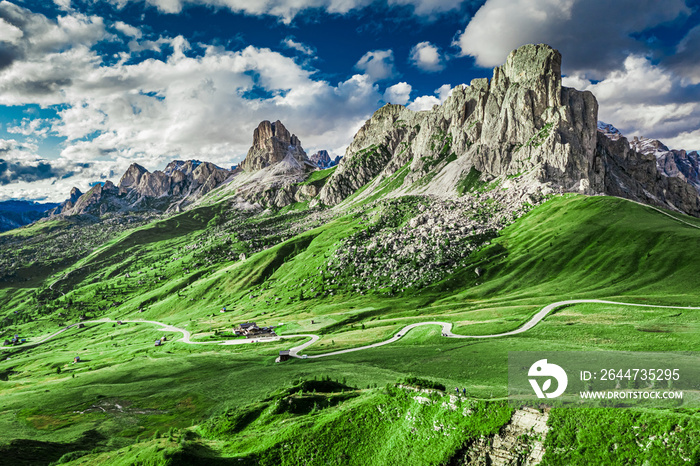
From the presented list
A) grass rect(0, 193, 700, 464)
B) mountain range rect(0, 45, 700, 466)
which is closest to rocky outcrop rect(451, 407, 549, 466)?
mountain range rect(0, 45, 700, 466)

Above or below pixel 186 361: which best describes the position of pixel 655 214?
above

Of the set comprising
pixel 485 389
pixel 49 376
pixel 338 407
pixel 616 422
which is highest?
pixel 616 422

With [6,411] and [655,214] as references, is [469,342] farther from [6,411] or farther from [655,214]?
[655,214]

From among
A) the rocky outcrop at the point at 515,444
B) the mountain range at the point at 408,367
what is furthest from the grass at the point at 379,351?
the rocky outcrop at the point at 515,444

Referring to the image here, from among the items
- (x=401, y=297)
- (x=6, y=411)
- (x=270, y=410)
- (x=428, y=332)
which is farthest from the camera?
(x=401, y=297)

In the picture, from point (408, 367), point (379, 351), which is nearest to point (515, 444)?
point (408, 367)

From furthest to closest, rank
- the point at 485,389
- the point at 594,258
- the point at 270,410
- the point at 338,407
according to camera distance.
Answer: the point at 594,258 < the point at 485,389 < the point at 270,410 < the point at 338,407

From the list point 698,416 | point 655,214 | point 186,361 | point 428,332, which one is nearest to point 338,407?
point 698,416

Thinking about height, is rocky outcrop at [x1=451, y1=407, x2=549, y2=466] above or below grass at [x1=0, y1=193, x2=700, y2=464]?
above

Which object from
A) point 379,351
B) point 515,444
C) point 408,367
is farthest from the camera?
point 379,351

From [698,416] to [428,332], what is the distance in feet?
268

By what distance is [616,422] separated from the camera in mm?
24031

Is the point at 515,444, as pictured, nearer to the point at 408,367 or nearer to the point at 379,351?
the point at 408,367

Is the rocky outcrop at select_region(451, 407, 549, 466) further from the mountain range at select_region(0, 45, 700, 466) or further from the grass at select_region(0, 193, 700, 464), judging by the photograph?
the grass at select_region(0, 193, 700, 464)
